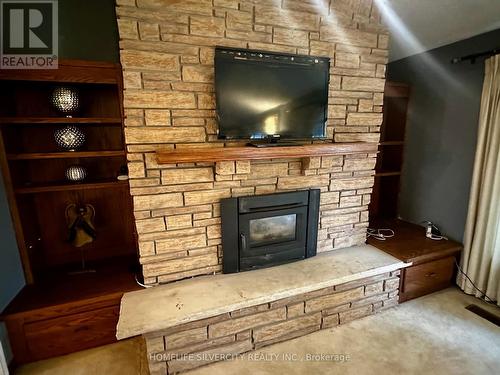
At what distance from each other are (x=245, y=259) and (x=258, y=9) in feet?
5.78

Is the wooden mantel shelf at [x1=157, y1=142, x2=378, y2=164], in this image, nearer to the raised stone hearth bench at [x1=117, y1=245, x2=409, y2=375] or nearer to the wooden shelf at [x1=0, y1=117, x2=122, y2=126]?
the wooden shelf at [x1=0, y1=117, x2=122, y2=126]

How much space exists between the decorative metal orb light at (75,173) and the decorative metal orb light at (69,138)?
14 centimetres

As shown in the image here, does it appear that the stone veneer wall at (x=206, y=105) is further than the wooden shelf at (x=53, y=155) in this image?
No

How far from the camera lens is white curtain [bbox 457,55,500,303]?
2.07 metres

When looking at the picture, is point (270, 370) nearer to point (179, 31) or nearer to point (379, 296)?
point (379, 296)

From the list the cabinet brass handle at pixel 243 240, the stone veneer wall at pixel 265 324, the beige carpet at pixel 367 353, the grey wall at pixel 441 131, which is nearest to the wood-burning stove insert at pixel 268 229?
the cabinet brass handle at pixel 243 240

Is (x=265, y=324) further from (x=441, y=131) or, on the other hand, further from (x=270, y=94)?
(x=441, y=131)

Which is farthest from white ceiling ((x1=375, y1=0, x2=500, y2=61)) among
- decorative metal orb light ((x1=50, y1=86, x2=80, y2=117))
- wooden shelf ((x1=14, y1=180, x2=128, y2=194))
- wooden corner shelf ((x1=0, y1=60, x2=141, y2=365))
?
wooden shelf ((x1=14, y1=180, x2=128, y2=194))

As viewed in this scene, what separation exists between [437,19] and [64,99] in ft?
9.72

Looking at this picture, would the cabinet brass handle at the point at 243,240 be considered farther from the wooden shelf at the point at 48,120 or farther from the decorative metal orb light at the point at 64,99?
the decorative metal orb light at the point at 64,99

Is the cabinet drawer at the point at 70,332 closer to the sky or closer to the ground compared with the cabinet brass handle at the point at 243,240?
closer to the ground

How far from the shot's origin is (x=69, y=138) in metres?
1.93

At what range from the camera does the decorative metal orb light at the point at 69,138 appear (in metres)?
1.92

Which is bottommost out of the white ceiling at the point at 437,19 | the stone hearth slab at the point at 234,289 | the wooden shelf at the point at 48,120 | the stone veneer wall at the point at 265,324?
the stone veneer wall at the point at 265,324
